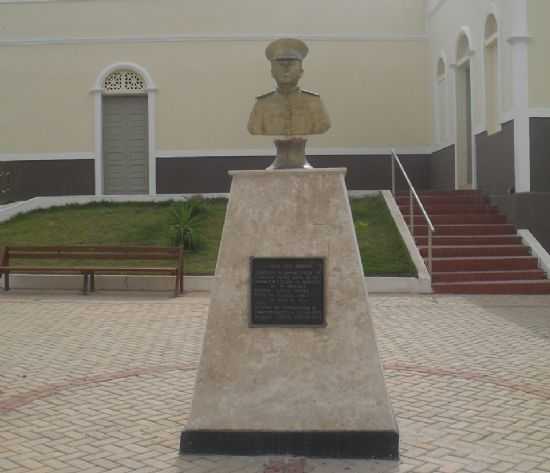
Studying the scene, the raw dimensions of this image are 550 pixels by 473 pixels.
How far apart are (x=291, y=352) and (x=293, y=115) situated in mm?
1547

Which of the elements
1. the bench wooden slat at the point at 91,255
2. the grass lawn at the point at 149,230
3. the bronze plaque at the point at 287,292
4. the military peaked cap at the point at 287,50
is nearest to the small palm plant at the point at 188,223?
the grass lawn at the point at 149,230

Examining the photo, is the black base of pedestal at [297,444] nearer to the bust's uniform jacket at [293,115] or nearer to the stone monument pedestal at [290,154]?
the stone monument pedestal at [290,154]

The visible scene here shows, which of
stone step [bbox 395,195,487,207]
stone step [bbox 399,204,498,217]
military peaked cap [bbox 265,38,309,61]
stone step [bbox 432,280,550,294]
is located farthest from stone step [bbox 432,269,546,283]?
military peaked cap [bbox 265,38,309,61]

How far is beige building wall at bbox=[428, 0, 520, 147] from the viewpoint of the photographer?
1381 centimetres

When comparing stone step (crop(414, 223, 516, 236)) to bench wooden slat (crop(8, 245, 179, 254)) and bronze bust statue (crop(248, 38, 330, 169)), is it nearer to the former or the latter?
bench wooden slat (crop(8, 245, 179, 254))

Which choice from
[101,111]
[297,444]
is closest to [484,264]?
[297,444]

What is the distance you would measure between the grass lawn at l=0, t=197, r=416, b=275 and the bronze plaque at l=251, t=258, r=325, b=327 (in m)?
7.62

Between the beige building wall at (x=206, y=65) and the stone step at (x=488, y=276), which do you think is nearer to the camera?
the stone step at (x=488, y=276)

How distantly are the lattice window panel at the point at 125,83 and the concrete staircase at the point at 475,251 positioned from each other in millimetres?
7847

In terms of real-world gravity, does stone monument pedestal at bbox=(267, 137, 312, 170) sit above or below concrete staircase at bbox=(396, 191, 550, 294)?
above

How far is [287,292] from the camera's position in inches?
183

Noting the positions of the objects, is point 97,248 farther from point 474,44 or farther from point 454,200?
point 474,44

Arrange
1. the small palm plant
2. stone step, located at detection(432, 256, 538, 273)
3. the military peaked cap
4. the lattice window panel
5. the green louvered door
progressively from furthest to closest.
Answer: the green louvered door
the lattice window panel
the small palm plant
stone step, located at detection(432, 256, 538, 273)
the military peaked cap

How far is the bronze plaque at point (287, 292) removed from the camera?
15.2 ft
